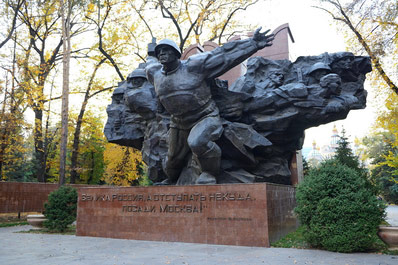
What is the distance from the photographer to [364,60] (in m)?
9.37

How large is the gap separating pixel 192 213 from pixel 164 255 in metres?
1.76

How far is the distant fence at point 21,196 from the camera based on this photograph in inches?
610

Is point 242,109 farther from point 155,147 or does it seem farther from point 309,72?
point 155,147

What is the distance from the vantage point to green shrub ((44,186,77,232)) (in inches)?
412

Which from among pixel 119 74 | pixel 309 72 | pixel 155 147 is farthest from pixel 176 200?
pixel 119 74

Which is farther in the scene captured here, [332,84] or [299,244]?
[332,84]

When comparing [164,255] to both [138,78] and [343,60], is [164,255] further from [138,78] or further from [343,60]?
[343,60]

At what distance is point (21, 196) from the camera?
53.1 feet

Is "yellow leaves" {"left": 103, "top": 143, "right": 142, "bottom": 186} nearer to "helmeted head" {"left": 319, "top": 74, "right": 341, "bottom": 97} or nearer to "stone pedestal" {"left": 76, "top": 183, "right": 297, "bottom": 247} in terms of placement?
"stone pedestal" {"left": 76, "top": 183, "right": 297, "bottom": 247}

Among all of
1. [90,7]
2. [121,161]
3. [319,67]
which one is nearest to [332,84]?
[319,67]

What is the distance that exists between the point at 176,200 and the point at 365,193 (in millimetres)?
4081

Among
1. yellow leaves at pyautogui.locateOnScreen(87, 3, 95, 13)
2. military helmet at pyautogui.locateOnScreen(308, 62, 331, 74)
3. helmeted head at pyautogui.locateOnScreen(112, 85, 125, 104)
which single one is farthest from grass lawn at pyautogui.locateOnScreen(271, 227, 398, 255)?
yellow leaves at pyautogui.locateOnScreen(87, 3, 95, 13)

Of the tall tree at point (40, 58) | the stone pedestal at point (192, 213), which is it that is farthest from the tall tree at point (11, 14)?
the stone pedestal at point (192, 213)

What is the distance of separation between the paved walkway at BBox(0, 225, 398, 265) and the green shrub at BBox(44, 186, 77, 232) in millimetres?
2642
